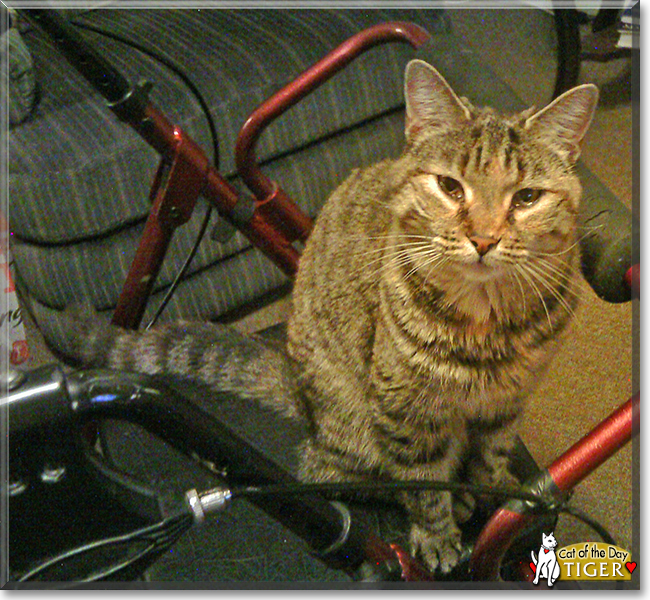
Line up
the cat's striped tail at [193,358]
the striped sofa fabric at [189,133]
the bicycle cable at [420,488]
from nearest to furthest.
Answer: the bicycle cable at [420,488] → the cat's striped tail at [193,358] → the striped sofa fabric at [189,133]

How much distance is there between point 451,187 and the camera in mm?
871

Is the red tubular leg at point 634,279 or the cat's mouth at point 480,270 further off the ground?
the cat's mouth at point 480,270

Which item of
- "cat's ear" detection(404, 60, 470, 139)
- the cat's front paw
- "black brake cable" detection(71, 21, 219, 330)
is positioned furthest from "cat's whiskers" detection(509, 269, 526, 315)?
"black brake cable" detection(71, 21, 219, 330)

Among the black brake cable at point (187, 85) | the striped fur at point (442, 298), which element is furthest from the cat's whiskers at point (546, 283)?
the black brake cable at point (187, 85)

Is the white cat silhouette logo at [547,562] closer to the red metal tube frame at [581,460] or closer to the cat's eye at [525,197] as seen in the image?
the red metal tube frame at [581,460]

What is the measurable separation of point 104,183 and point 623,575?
4.74 feet

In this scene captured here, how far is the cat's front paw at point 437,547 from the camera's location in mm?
938

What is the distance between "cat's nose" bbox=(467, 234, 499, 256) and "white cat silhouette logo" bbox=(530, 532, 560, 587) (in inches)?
15.9

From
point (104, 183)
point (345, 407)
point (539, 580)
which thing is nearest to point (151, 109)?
point (104, 183)

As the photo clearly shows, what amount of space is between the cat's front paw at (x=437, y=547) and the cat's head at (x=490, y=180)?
42 cm

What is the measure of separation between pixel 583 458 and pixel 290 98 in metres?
0.89

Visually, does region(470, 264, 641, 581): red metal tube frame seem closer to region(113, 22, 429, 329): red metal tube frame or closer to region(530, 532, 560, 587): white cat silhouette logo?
region(530, 532, 560, 587): white cat silhouette logo

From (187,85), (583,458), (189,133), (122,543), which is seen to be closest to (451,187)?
(583,458)

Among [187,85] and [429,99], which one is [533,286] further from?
[187,85]
